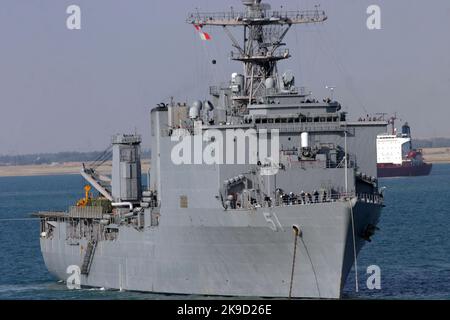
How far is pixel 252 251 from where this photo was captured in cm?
3609

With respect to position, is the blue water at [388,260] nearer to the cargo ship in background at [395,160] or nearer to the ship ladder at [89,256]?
the ship ladder at [89,256]

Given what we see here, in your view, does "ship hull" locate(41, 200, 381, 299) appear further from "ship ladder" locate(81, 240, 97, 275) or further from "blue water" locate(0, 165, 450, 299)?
"ship ladder" locate(81, 240, 97, 275)

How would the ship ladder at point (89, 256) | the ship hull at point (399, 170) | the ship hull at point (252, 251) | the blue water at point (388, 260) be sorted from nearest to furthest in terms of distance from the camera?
1. the ship hull at point (252, 251)
2. the blue water at point (388, 260)
3. the ship ladder at point (89, 256)
4. the ship hull at point (399, 170)

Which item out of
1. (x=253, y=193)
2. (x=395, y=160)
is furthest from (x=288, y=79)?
(x=395, y=160)

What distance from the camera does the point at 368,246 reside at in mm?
A: 53562

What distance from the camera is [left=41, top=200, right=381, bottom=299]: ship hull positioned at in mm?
34844

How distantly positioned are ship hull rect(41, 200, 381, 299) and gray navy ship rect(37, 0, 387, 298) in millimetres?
34

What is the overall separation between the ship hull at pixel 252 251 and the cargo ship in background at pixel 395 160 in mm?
107510

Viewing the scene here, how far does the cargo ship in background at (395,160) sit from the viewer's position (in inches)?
5846

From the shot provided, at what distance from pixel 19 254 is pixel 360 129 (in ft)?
83.4

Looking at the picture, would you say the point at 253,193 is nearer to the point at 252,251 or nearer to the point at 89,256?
the point at 252,251

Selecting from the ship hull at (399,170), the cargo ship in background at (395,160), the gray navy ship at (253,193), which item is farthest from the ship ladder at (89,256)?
the ship hull at (399,170)
